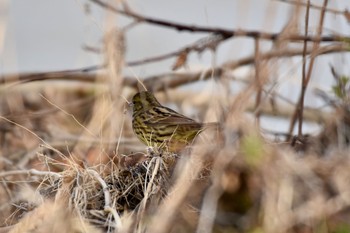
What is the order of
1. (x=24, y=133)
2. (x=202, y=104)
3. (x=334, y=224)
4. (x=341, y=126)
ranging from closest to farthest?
(x=334, y=224) → (x=341, y=126) → (x=24, y=133) → (x=202, y=104)

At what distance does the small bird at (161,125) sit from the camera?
186 inches

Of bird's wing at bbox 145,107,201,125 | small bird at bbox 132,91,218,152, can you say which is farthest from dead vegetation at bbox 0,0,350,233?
bird's wing at bbox 145,107,201,125

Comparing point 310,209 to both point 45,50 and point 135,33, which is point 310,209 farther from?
point 45,50

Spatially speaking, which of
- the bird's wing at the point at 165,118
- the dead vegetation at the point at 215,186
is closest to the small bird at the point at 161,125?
the bird's wing at the point at 165,118

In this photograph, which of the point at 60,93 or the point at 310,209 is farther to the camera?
the point at 60,93

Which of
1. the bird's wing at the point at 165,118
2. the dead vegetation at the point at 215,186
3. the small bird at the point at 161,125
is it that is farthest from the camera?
the bird's wing at the point at 165,118

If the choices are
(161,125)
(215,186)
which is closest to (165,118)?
(161,125)

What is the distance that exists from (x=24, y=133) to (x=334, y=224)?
9.69 feet

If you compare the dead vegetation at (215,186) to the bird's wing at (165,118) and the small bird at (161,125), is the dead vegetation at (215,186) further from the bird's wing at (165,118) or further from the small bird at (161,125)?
the bird's wing at (165,118)

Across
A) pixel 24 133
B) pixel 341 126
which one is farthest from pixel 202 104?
pixel 341 126

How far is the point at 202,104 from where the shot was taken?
6785 millimetres

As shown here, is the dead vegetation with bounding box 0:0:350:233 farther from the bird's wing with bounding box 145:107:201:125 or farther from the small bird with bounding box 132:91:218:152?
the bird's wing with bounding box 145:107:201:125

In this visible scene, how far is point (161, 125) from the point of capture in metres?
5.30

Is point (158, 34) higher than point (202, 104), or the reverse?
point (158, 34)
